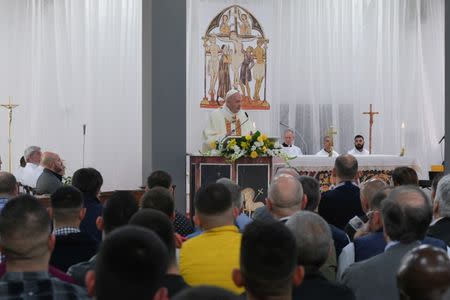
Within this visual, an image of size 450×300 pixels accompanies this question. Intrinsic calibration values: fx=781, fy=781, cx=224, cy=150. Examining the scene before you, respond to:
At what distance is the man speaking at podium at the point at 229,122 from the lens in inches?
436

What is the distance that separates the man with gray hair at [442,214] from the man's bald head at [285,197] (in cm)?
85

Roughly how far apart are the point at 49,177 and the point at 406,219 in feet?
18.1

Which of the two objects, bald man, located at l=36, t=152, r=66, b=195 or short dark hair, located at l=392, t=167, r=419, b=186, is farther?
bald man, located at l=36, t=152, r=66, b=195

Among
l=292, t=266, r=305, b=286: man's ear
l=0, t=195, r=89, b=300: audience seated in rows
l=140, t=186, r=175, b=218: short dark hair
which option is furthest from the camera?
l=140, t=186, r=175, b=218: short dark hair

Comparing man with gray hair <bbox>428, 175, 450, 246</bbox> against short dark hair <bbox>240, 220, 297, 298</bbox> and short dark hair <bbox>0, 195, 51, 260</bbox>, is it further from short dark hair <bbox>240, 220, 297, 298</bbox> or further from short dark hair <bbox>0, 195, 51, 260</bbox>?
short dark hair <bbox>0, 195, 51, 260</bbox>

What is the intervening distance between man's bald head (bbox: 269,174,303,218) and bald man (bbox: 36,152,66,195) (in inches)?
165

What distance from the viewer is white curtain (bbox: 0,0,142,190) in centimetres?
1490

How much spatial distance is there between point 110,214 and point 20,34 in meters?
11.6

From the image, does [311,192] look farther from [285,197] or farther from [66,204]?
[66,204]

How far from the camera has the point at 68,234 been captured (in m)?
4.30

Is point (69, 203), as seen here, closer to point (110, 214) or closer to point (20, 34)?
point (110, 214)

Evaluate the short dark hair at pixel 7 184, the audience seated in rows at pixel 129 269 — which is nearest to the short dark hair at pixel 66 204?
the short dark hair at pixel 7 184

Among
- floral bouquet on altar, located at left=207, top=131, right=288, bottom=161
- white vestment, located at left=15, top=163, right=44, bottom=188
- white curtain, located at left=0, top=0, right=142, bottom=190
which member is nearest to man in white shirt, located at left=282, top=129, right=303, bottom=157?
white curtain, located at left=0, top=0, right=142, bottom=190

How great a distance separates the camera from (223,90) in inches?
623
